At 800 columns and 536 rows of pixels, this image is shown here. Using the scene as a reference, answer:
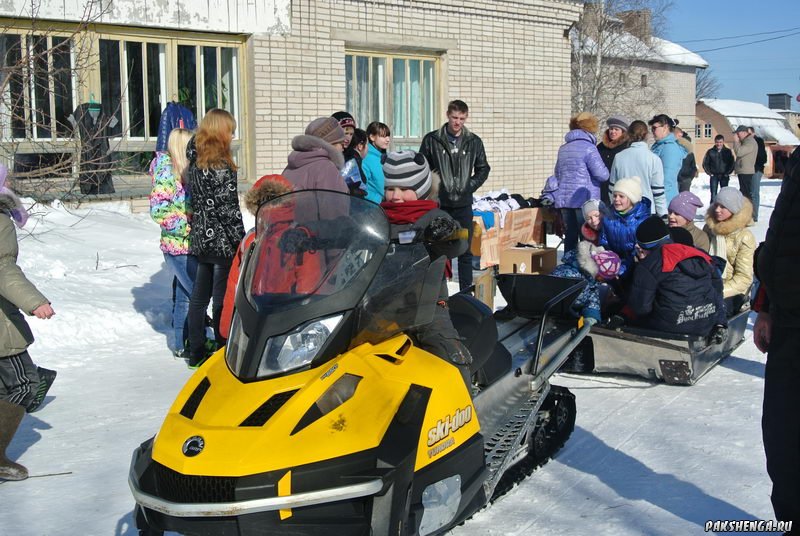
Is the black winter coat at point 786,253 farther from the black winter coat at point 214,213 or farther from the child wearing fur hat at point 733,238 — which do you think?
the child wearing fur hat at point 733,238

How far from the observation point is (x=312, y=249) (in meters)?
3.39

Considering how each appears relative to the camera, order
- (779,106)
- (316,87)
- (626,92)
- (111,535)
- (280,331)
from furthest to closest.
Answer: (779,106), (626,92), (316,87), (111,535), (280,331)

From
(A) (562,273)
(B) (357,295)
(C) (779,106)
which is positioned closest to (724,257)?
(A) (562,273)

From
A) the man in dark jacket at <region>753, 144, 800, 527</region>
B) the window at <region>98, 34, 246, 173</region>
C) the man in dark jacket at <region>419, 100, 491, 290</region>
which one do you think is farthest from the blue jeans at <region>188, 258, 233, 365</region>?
the window at <region>98, 34, 246, 173</region>

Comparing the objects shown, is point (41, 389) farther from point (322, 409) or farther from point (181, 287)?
point (322, 409)

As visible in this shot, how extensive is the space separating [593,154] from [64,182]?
6.41 metres

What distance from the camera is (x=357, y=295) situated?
10.8ft

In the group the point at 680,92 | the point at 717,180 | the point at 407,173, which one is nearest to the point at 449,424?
the point at 407,173

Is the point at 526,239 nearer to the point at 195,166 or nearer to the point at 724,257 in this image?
the point at 724,257

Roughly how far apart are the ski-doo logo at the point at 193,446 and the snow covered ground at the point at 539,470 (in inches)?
44.3

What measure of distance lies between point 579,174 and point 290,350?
6809mm

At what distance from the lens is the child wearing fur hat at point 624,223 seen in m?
6.99

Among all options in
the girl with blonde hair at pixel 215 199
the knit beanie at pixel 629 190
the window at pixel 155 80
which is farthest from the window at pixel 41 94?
the knit beanie at pixel 629 190

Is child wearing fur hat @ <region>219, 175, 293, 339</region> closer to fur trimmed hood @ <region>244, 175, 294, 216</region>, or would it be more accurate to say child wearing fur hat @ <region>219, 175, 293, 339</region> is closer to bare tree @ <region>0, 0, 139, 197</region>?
fur trimmed hood @ <region>244, 175, 294, 216</region>
